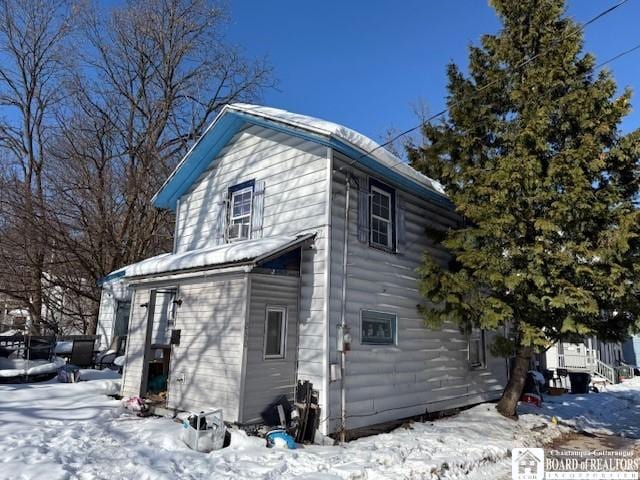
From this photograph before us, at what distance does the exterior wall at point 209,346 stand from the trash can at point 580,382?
48.6 ft

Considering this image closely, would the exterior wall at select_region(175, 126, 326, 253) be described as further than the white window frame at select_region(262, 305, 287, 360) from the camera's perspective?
Yes

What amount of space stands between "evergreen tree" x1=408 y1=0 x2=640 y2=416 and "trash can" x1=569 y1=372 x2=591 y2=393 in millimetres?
8423

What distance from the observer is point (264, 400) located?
306 inches

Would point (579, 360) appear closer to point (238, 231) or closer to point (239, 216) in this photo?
point (238, 231)

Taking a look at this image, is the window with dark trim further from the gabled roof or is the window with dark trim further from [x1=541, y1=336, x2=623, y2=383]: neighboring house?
[x1=541, y1=336, x2=623, y2=383]: neighboring house

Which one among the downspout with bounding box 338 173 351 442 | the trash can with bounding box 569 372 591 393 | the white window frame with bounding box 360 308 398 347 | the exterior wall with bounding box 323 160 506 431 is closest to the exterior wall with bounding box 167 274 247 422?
the exterior wall with bounding box 323 160 506 431

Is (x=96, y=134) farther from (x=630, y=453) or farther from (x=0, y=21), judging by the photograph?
(x=630, y=453)

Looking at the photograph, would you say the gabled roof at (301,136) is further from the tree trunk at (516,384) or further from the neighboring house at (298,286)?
the tree trunk at (516,384)

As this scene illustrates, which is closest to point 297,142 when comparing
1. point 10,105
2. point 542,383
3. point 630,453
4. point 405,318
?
point 405,318

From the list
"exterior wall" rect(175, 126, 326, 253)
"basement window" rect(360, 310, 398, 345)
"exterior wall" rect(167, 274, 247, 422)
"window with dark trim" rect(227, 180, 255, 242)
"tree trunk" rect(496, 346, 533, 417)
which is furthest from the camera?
"window with dark trim" rect(227, 180, 255, 242)

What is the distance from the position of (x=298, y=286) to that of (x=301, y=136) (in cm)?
300

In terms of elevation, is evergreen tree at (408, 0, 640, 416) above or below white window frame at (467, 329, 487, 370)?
above

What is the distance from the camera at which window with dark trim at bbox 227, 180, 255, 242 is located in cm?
1042

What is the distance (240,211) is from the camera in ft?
35.1
